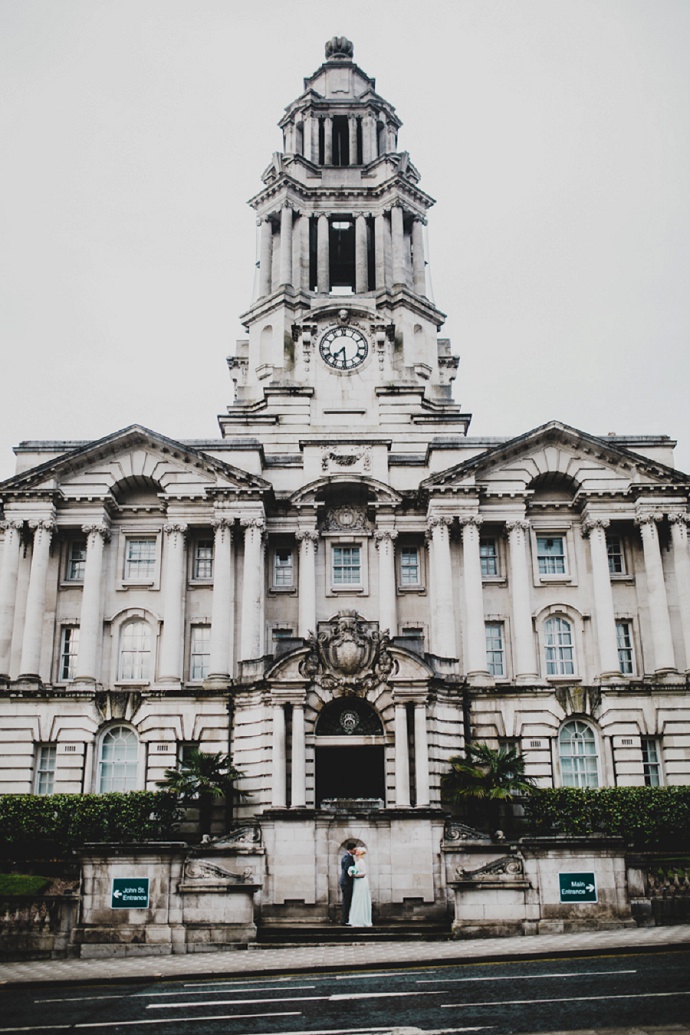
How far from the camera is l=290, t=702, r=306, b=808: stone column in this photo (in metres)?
33.1

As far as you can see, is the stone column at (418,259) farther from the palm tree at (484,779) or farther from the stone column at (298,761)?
the stone column at (298,761)

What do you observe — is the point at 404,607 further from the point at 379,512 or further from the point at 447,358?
the point at 447,358

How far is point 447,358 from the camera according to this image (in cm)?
5784

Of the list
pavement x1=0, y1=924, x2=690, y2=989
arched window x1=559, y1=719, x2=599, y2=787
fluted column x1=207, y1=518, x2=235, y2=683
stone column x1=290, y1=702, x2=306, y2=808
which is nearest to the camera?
pavement x1=0, y1=924, x2=690, y2=989

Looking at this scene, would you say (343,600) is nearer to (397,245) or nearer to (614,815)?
(614,815)

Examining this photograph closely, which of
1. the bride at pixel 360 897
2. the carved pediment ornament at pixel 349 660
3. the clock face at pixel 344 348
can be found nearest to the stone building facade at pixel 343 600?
the carved pediment ornament at pixel 349 660

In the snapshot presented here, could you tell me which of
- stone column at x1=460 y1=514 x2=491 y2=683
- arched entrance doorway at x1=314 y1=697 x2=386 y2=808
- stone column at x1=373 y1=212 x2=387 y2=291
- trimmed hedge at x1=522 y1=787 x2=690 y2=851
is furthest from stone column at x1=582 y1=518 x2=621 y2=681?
stone column at x1=373 y1=212 x2=387 y2=291

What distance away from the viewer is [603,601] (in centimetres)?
4216

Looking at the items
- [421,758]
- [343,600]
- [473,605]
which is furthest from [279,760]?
[473,605]

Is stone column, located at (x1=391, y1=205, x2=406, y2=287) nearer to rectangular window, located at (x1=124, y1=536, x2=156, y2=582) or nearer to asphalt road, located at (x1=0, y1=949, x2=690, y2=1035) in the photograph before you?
rectangular window, located at (x1=124, y1=536, x2=156, y2=582)

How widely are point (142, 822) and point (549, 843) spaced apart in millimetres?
14973

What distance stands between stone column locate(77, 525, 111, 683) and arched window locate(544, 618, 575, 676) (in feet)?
60.2

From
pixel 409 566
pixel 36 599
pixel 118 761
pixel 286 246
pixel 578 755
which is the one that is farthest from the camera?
pixel 286 246

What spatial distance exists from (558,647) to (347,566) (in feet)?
31.0
